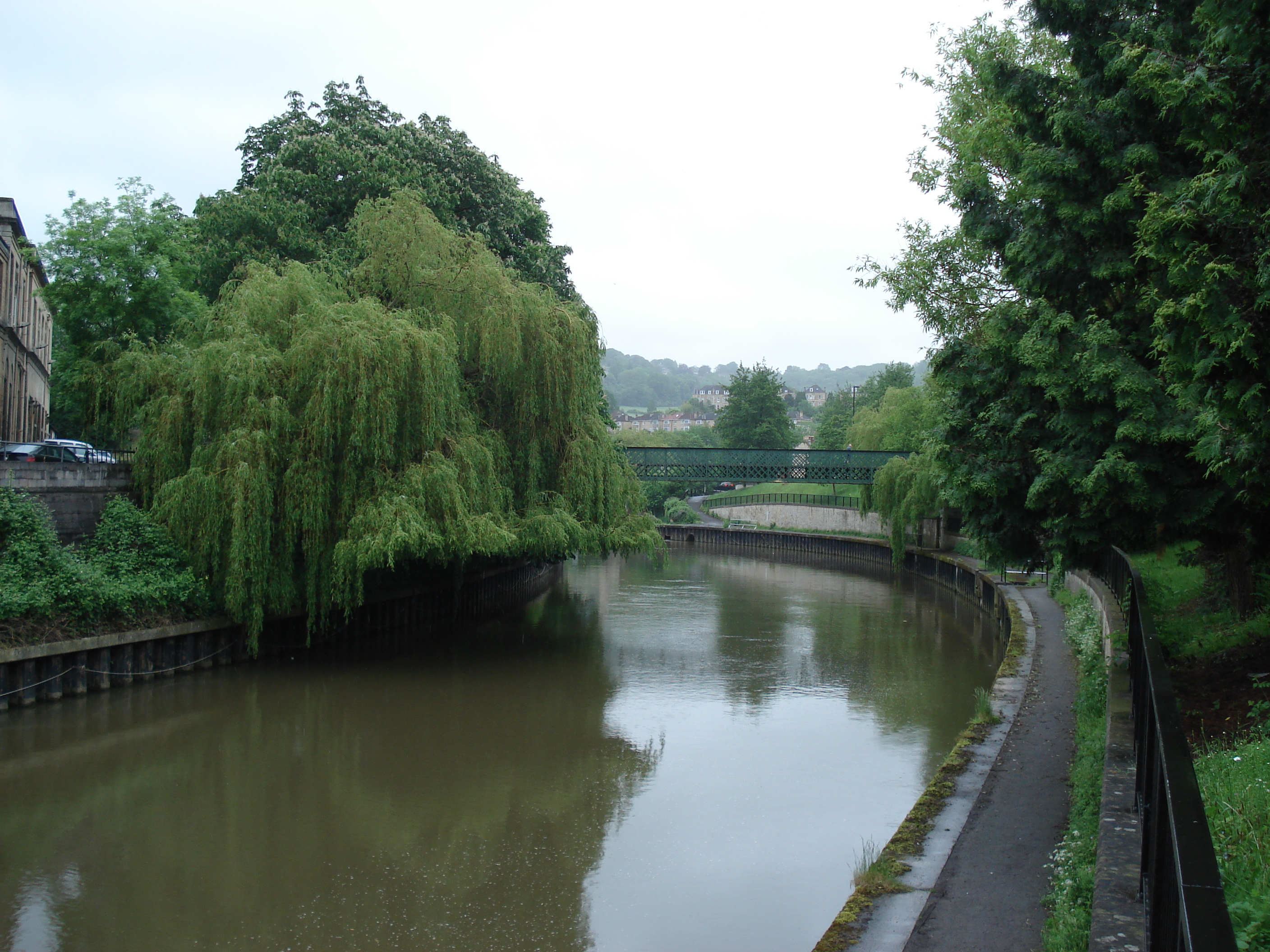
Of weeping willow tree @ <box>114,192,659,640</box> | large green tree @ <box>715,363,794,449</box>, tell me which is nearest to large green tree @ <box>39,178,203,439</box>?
weeping willow tree @ <box>114,192,659,640</box>

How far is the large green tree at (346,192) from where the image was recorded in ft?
88.0

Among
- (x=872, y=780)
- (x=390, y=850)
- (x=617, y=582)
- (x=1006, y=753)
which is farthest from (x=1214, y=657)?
(x=617, y=582)

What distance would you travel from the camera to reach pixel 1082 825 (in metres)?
7.97

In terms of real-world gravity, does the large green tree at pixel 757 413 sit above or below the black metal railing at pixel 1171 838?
above

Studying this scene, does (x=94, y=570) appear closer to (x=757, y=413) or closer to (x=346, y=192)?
(x=346, y=192)

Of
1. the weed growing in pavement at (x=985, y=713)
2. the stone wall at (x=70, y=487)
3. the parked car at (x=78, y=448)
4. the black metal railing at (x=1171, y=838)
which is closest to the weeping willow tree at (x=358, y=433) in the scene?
the stone wall at (x=70, y=487)

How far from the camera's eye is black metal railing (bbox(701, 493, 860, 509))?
2421 inches

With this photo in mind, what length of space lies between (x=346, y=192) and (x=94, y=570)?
14.6m

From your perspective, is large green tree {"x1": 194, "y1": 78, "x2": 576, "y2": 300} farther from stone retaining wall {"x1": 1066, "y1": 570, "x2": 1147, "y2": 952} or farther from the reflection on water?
stone retaining wall {"x1": 1066, "y1": 570, "x2": 1147, "y2": 952}

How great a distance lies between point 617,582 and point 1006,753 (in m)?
30.5

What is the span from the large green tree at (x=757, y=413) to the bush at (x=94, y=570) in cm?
6771

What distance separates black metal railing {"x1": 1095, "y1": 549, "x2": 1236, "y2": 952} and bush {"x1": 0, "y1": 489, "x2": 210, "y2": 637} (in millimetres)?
15791

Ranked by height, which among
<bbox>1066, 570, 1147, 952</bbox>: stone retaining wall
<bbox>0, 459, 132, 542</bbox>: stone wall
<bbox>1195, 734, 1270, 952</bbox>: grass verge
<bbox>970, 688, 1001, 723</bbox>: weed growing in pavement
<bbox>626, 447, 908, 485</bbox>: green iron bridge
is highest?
<bbox>626, 447, 908, 485</bbox>: green iron bridge

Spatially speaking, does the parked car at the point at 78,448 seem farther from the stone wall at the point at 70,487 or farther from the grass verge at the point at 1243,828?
the grass verge at the point at 1243,828
